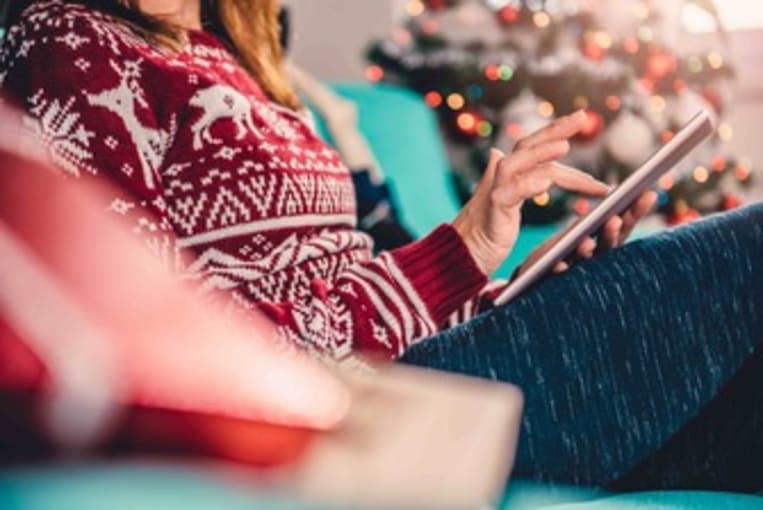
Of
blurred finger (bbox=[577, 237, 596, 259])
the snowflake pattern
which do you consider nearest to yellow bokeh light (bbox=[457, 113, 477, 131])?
blurred finger (bbox=[577, 237, 596, 259])

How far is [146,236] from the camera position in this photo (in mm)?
840

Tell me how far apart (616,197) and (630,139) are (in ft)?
7.68

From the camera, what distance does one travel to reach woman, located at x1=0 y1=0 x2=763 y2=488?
88 cm

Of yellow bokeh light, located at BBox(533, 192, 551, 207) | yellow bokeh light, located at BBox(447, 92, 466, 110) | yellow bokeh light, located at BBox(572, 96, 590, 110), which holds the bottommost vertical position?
yellow bokeh light, located at BBox(533, 192, 551, 207)

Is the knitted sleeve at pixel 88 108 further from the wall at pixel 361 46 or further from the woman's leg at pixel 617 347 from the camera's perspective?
the wall at pixel 361 46

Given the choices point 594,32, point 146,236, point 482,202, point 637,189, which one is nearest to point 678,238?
point 637,189

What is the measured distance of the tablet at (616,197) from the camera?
91 centimetres

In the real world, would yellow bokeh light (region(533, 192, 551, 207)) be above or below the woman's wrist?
below

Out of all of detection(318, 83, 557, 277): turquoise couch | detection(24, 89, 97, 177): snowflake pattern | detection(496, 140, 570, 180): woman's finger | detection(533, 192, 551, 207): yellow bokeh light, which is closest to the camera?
detection(24, 89, 97, 177): snowflake pattern

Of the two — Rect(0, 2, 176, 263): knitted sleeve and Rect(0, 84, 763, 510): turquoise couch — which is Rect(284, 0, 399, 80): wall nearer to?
Rect(0, 84, 763, 510): turquoise couch

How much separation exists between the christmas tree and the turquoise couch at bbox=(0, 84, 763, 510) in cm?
57

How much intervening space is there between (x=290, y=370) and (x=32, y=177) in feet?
0.28

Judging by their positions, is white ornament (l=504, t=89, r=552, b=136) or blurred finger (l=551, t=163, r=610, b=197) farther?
white ornament (l=504, t=89, r=552, b=136)

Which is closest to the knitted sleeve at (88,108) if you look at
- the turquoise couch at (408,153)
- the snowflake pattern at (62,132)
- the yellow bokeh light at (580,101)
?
the snowflake pattern at (62,132)
